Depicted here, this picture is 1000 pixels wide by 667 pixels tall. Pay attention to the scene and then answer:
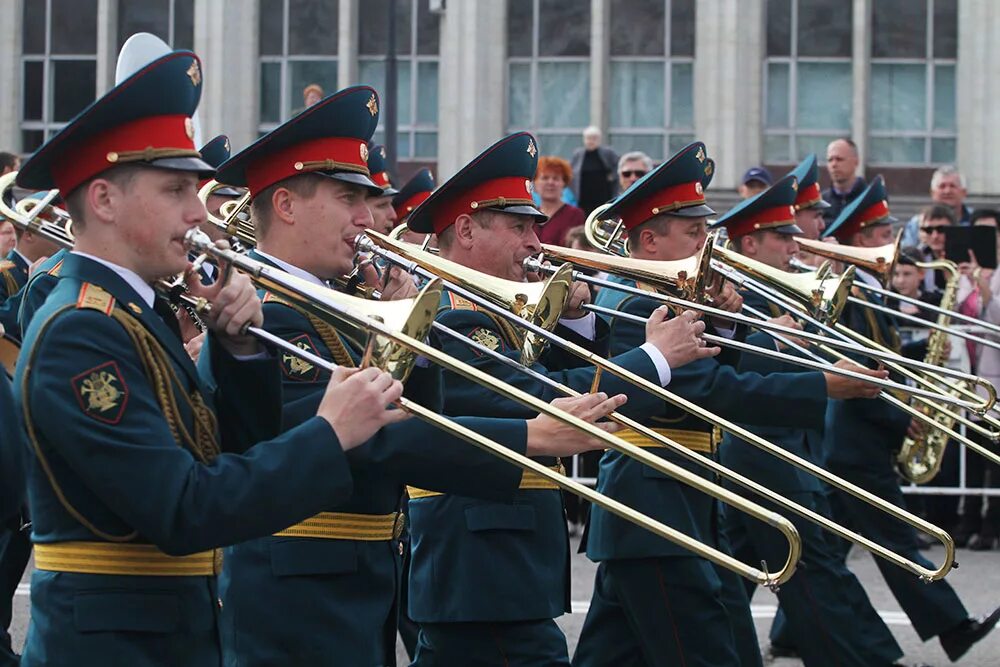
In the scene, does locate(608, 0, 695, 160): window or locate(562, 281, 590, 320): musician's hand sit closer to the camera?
locate(562, 281, 590, 320): musician's hand

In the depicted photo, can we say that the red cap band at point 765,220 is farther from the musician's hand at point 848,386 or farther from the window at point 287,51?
the window at point 287,51

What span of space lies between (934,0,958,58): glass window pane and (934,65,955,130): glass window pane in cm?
18

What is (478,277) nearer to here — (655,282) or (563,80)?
(655,282)

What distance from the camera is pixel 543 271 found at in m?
5.57

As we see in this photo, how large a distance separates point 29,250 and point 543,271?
9.57 ft

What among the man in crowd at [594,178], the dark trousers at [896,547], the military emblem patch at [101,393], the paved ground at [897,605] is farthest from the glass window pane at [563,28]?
the military emblem patch at [101,393]

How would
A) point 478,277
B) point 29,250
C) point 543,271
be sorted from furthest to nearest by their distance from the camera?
point 29,250 → point 543,271 → point 478,277

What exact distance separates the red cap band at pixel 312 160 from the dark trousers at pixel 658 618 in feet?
6.09

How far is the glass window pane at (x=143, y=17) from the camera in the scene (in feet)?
77.2

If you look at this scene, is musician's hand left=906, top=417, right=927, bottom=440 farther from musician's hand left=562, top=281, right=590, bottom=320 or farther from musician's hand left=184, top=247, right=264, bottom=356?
musician's hand left=184, top=247, right=264, bottom=356

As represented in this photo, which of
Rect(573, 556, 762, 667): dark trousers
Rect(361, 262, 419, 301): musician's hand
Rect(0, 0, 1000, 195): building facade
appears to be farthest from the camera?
Rect(0, 0, 1000, 195): building facade

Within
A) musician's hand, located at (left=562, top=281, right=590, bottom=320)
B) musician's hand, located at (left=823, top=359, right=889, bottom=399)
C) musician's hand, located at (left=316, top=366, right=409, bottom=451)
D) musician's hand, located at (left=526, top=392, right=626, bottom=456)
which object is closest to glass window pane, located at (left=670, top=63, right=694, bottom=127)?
musician's hand, located at (left=823, top=359, right=889, bottom=399)

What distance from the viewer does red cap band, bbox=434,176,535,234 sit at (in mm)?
5512

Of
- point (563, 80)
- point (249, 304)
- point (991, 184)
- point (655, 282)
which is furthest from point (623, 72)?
point (249, 304)
